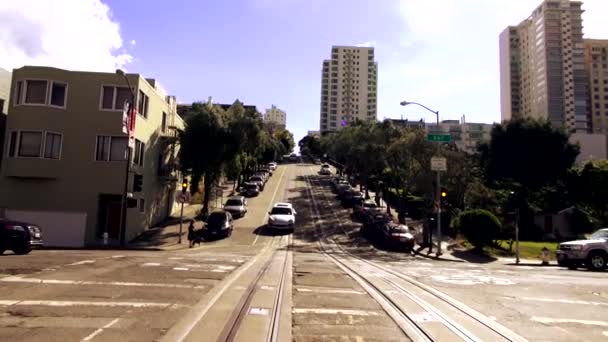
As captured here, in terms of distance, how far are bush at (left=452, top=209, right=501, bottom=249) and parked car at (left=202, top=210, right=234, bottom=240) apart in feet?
49.6

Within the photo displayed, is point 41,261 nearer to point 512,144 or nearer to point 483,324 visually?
point 483,324

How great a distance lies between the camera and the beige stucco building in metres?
30.9

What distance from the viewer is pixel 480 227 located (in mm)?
30328

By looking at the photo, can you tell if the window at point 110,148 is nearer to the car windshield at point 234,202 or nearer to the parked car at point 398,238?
the car windshield at point 234,202

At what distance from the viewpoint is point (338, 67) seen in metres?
197

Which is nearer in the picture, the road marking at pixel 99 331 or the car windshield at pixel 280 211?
the road marking at pixel 99 331

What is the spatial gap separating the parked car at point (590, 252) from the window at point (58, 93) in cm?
2909

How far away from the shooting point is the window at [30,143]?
31.0m

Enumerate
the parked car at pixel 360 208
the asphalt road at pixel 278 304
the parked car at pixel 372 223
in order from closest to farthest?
the asphalt road at pixel 278 304 → the parked car at pixel 372 223 → the parked car at pixel 360 208

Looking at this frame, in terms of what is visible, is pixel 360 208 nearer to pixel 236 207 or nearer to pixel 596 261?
pixel 236 207

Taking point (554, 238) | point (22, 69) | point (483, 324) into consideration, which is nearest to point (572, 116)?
point (554, 238)

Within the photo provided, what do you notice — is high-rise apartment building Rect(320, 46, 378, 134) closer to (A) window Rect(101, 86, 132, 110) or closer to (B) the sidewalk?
(B) the sidewalk

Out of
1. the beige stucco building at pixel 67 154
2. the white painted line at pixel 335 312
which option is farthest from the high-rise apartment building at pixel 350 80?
the white painted line at pixel 335 312

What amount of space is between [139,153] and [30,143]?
6.33 meters
